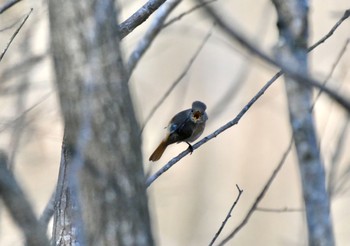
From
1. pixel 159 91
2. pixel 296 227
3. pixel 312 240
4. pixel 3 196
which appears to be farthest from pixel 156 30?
pixel 296 227

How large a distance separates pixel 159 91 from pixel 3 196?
19.4 ft

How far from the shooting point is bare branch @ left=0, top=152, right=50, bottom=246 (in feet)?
5.07

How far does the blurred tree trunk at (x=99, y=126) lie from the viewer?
1.79m

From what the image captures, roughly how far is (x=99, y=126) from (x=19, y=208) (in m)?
0.35

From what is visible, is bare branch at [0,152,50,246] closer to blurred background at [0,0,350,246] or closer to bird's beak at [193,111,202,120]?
bird's beak at [193,111,202,120]

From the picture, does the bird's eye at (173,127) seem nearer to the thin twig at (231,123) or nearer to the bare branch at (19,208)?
the thin twig at (231,123)

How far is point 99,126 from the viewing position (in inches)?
72.0

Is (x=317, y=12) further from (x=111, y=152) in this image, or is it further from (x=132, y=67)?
(x=111, y=152)

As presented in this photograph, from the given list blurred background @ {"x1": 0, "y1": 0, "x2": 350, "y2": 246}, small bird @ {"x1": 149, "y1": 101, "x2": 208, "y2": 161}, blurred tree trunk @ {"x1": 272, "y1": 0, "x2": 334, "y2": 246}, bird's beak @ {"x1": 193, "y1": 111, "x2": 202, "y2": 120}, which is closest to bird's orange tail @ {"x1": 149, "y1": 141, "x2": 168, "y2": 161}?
small bird @ {"x1": 149, "y1": 101, "x2": 208, "y2": 161}

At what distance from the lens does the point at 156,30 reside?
3602mm

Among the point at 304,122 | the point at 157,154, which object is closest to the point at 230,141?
the point at 157,154

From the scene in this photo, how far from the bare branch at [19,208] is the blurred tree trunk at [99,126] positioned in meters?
0.24

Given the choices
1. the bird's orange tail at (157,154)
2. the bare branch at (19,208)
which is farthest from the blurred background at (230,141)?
the bare branch at (19,208)

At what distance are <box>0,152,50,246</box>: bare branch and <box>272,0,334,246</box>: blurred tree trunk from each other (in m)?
1.05
